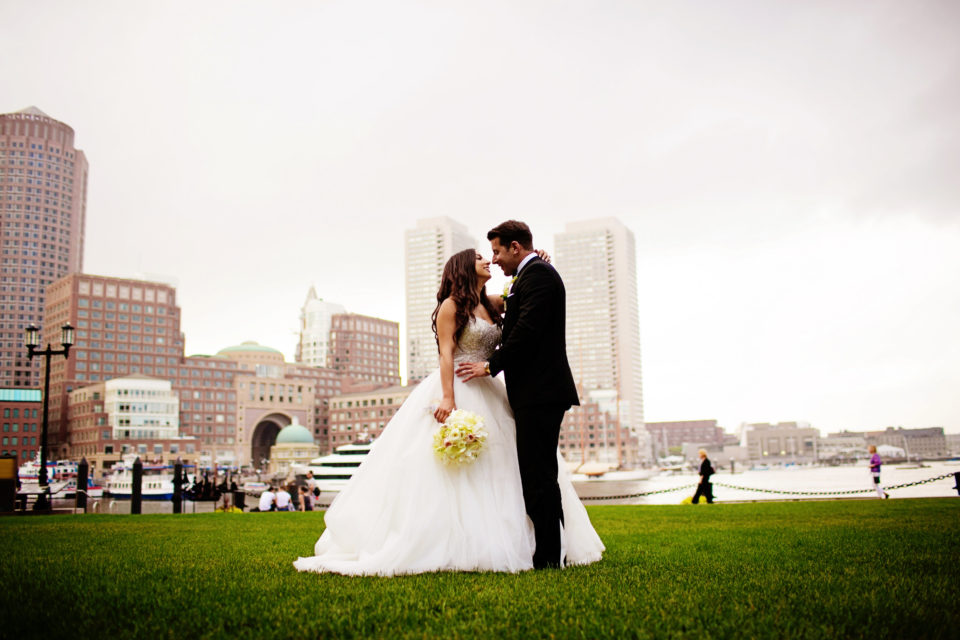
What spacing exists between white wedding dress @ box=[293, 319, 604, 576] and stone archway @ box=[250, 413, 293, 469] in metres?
141

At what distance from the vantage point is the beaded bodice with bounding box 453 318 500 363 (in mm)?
5285

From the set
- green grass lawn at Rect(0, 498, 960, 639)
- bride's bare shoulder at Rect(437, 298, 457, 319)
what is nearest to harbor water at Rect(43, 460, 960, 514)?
green grass lawn at Rect(0, 498, 960, 639)

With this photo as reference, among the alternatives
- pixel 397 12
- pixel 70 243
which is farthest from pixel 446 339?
pixel 70 243

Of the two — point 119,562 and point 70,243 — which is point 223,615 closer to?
point 119,562

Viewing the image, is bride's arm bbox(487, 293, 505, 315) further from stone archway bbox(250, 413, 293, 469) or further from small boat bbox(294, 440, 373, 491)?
stone archway bbox(250, 413, 293, 469)

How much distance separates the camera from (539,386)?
4.77 m

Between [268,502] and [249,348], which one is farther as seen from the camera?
Answer: [249,348]

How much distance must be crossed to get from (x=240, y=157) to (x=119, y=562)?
25.7 m

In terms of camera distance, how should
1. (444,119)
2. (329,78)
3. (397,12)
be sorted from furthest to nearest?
(444,119) → (329,78) → (397,12)

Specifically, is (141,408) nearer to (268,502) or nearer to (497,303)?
(268,502)

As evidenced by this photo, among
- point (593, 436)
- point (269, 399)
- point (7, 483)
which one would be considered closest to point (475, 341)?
point (7, 483)

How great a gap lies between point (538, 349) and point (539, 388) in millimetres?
290

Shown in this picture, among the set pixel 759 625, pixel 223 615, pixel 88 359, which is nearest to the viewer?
pixel 759 625

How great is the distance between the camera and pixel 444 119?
30250mm
